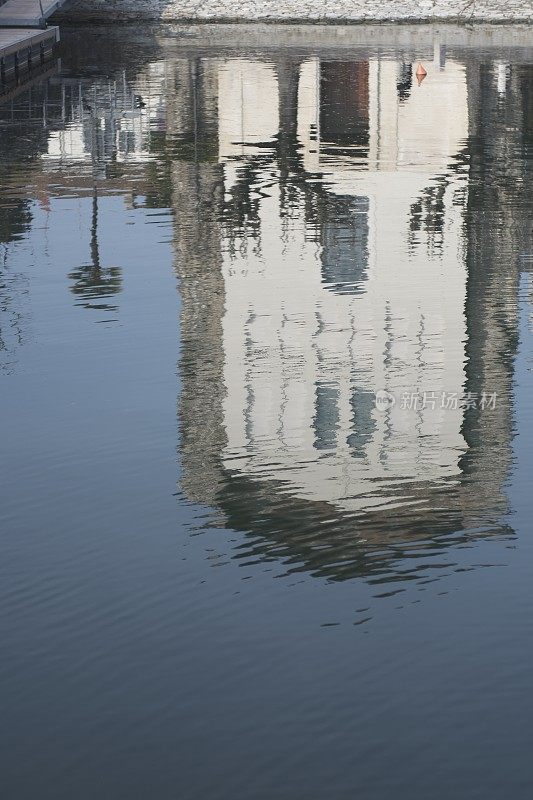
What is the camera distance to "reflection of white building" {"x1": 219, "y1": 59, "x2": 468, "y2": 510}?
1045cm

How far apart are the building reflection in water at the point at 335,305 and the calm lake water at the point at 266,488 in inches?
1.6

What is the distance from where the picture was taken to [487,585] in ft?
26.6

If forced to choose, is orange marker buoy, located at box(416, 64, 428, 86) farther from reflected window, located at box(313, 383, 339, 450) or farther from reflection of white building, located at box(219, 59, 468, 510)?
reflected window, located at box(313, 383, 339, 450)

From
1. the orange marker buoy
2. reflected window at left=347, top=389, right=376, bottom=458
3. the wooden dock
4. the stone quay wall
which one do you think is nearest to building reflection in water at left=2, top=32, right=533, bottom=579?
reflected window at left=347, top=389, right=376, bottom=458

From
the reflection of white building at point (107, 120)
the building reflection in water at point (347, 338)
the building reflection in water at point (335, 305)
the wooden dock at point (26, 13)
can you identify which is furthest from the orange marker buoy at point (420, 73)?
the building reflection in water at point (347, 338)

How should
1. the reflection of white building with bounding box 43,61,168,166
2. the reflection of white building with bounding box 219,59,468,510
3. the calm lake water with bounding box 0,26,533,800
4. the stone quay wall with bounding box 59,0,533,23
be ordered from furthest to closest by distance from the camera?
1. the stone quay wall with bounding box 59,0,533,23
2. the reflection of white building with bounding box 43,61,168,166
3. the reflection of white building with bounding box 219,59,468,510
4. the calm lake water with bounding box 0,26,533,800

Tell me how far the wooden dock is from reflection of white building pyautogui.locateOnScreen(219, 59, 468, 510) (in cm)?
2561

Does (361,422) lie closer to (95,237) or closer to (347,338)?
(347,338)

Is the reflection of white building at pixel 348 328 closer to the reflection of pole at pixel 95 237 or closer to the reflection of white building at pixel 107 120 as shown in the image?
the reflection of pole at pixel 95 237

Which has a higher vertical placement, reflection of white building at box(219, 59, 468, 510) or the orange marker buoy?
the orange marker buoy

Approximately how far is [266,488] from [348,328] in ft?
13.7

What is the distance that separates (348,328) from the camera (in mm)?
13688

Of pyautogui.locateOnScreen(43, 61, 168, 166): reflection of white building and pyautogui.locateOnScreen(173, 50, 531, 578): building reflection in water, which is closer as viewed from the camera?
pyautogui.locateOnScreen(173, 50, 531, 578): building reflection in water

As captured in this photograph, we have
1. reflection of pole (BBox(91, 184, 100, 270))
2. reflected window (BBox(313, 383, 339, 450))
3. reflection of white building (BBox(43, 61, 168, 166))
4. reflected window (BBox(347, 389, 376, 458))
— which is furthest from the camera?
reflection of white building (BBox(43, 61, 168, 166))
